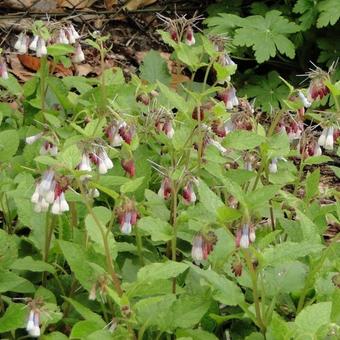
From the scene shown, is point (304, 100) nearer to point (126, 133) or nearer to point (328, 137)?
point (328, 137)

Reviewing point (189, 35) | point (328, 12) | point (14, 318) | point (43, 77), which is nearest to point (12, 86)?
point (43, 77)

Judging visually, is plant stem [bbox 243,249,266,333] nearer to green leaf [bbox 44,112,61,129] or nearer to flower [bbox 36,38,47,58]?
green leaf [bbox 44,112,61,129]

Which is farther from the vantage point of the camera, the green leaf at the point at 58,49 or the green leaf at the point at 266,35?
the green leaf at the point at 266,35

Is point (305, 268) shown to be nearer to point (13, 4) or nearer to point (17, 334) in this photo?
point (17, 334)

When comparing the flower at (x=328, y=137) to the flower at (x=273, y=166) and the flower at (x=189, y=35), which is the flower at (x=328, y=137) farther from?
the flower at (x=189, y=35)

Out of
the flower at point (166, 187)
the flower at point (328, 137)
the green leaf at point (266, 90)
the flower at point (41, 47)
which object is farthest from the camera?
Result: the green leaf at point (266, 90)

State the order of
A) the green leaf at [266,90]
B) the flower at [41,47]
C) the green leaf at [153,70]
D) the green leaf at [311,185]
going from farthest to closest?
1. the green leaf at [266,90]
2. the green leaf at [153,70]
3. the flower at [41,47]
4. the green leaf at [311,185]

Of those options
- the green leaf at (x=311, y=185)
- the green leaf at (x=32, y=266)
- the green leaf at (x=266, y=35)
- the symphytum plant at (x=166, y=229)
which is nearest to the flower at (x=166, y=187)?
the symphytum plant at (x=166, y=229)
